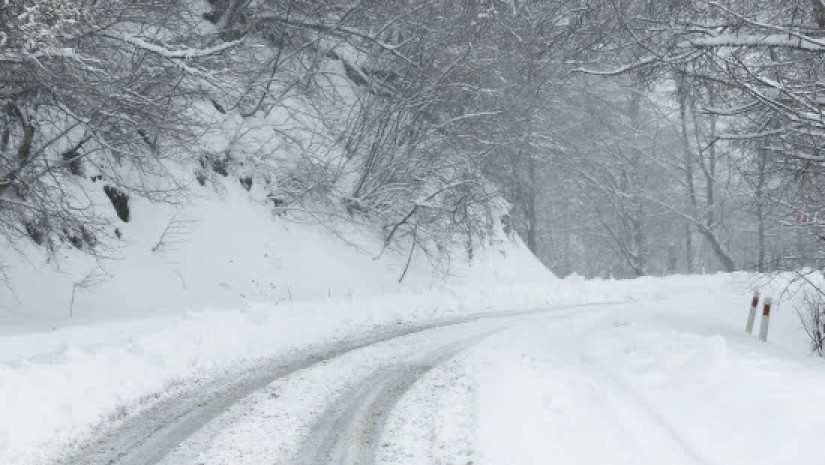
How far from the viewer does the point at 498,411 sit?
696 cm

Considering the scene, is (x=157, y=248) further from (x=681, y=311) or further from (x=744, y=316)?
(x=744, y=316)

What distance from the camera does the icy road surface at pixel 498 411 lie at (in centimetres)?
571

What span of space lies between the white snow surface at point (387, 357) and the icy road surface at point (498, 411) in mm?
32

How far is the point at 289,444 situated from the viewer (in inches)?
235

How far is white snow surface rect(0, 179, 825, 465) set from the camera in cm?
602

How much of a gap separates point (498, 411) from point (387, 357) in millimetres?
3455

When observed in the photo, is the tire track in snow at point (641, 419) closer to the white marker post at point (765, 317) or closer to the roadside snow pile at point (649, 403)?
the roadside snow pile at point (649, 403)

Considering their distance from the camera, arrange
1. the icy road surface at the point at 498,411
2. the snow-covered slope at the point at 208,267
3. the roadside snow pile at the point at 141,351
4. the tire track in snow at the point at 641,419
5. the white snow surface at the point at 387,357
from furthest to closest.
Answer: the snow-covered slope at the point at 208,267, the roadside snow pile at the point at 141,351, the white snow surface at the point at 387,357, the tire track in snow at the point at 641,419, the icy road surface at the point at 498,411

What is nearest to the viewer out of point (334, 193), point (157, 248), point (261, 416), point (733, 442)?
point (733, 442)

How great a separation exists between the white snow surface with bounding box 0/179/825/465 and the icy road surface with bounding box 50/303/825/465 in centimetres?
3

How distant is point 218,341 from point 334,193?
10757mm

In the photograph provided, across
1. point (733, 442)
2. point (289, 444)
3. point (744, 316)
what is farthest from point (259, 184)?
point (733, 442)

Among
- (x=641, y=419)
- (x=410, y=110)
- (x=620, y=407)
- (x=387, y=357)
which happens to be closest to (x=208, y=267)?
(x=387, y=357)

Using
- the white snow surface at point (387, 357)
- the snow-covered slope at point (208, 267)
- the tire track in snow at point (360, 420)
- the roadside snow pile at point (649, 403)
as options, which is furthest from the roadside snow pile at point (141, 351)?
the roadside snow pile at point (649, 403)
